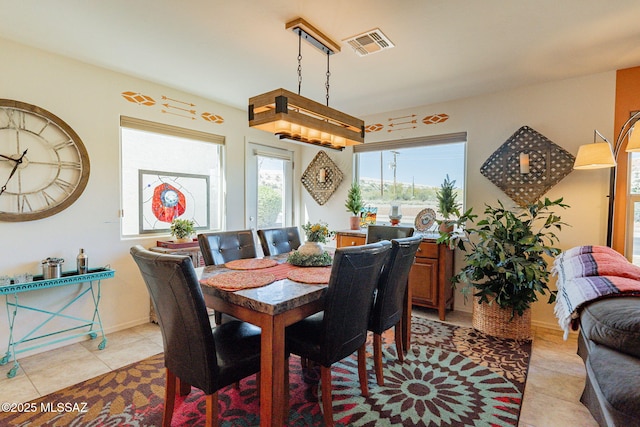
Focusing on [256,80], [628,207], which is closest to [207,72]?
[256,80]

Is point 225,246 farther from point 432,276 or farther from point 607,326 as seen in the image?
point 607,326

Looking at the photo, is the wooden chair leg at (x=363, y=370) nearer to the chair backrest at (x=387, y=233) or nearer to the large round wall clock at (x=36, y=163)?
the chair backrest at (x=387, y=233)

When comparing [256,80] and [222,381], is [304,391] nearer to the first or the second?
[222,381]

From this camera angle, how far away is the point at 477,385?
7.23 ft

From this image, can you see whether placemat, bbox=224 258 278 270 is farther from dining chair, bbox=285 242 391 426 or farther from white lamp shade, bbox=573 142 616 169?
white lamp shade, bbox=573 142 616 169

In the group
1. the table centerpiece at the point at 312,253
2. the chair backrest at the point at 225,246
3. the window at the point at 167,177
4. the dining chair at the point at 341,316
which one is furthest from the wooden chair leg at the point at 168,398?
the window at the point at 167,177

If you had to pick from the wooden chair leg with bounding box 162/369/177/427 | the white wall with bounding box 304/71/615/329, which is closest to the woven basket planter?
the white wall with bounding box 304/71/615/329

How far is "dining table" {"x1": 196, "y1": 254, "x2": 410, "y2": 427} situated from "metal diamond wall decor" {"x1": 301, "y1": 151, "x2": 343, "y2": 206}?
9.88ft

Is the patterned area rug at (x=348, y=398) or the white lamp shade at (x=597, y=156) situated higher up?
the white lamp shade at (x=597, y=156)

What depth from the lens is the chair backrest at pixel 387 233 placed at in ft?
A: 9.66

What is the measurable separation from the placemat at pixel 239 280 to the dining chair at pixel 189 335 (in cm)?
27

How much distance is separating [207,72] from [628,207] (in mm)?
4119

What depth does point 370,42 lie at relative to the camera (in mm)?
2414

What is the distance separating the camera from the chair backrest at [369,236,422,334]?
2.10 metres
